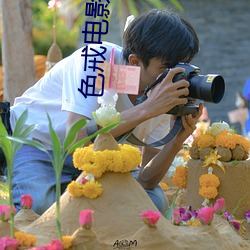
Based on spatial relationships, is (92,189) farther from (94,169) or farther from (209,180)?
(209,180)

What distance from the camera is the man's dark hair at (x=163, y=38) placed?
114 inches

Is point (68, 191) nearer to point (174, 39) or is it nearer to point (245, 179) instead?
point (174, 39)

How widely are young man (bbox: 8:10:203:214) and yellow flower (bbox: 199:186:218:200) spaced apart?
19cm

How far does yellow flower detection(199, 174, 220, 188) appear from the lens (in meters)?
3.23

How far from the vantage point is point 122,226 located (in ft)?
7.18

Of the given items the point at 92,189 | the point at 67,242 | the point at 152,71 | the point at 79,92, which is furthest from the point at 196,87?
the point at 67,242

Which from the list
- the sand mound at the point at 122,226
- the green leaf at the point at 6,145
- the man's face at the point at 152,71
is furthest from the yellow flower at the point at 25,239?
the man's face at the point at 152,71

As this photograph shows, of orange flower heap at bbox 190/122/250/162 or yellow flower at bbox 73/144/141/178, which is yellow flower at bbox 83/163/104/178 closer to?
yellow flower at bbox 73/144/141/178

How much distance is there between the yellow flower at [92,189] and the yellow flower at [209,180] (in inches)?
43.5

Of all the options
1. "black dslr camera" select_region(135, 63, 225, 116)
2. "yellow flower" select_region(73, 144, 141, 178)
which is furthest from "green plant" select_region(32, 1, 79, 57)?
"yellow flower" select_region(73, 144, 141, 178)

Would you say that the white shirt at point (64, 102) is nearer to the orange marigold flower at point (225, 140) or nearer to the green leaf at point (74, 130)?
the orange marigold flower at point (225, 140)

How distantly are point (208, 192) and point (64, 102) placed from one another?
2.40 ft

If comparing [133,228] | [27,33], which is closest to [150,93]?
[133,228]

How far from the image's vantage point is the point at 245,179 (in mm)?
3270
